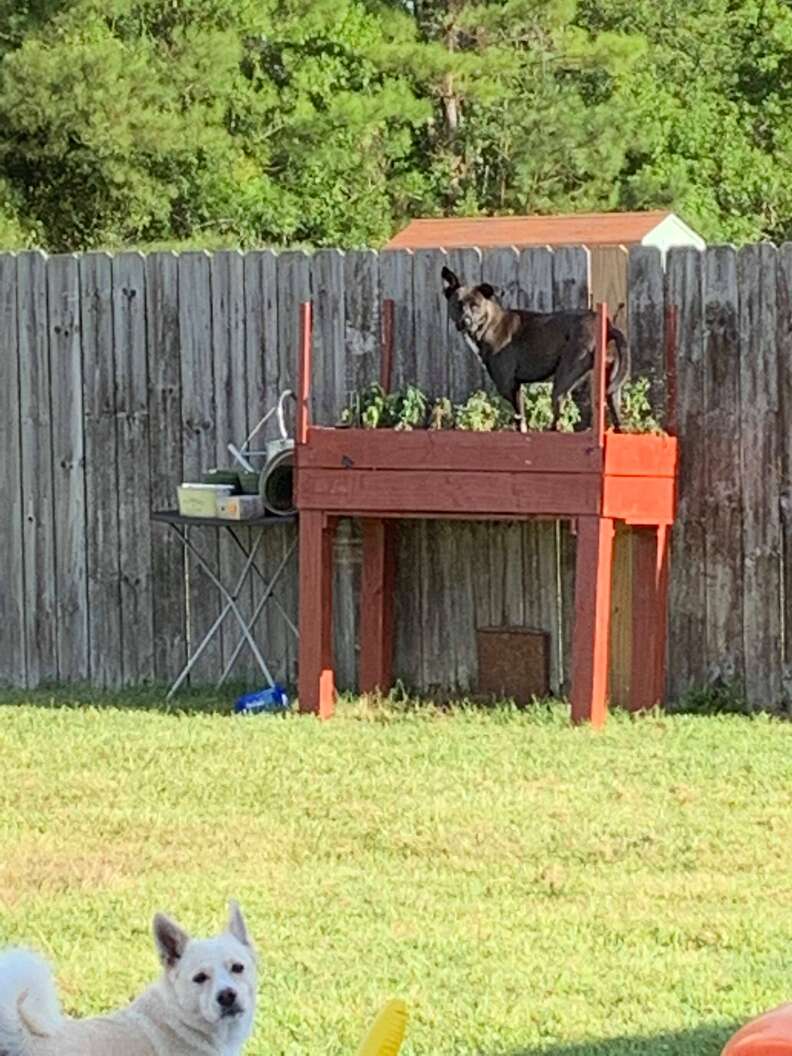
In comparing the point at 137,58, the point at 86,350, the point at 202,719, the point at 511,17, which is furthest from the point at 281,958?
the point at 511,17

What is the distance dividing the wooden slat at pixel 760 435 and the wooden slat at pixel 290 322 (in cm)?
208

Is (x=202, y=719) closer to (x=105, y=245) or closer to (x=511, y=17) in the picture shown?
(x=105, y=245)

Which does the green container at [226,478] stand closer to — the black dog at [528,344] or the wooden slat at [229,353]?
the wooden slat at [229,353]

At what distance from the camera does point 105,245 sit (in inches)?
1128

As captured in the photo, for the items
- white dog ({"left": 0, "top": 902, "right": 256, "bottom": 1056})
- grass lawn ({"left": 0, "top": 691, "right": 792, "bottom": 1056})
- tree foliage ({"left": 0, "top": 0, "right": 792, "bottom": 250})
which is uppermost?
tree foliage ({"left": 0, "top": 0, "right": 792, "bottom": 250})

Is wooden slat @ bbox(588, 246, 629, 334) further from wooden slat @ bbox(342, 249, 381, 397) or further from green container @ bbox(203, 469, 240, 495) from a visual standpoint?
green container @ bbox(203, 469, 240, 495)

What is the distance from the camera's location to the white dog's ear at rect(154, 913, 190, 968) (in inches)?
200

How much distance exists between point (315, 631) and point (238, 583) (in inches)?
34.3

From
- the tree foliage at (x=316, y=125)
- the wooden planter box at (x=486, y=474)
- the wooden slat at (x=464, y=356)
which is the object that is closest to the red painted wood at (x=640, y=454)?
the wooden planter box at (x=486, y=474)

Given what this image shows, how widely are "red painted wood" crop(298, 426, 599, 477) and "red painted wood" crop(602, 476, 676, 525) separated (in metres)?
0.17

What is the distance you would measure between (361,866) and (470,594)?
366 cm

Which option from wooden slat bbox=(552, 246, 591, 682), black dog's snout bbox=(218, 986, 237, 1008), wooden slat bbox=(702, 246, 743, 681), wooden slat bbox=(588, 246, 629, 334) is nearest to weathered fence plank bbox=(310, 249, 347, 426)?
wooden slat bbox=(552, 246, 591, 682)

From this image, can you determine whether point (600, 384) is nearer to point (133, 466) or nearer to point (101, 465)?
point (133, 466)

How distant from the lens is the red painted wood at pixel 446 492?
9.95 m
